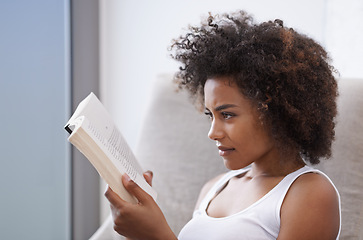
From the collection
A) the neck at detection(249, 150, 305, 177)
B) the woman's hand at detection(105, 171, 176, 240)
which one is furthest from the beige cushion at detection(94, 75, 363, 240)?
the woman's hand at detection(105, 171, 176, 240)

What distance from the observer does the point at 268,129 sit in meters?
0.90

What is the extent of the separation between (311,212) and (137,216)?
0.35 meters

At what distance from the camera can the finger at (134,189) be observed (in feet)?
2.65

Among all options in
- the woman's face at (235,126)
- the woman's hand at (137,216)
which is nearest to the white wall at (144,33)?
the woman's face at (235,126)

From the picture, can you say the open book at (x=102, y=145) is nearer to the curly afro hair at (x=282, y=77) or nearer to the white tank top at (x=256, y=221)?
the white tank top at (x=256, y=221)

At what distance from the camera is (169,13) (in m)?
1.78

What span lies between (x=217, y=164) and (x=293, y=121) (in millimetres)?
469

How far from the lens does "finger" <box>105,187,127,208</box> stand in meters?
0.81

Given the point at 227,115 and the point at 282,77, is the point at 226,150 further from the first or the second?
the point at 282,77

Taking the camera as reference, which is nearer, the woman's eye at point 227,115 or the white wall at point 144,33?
the woman's eye at point 227,115
